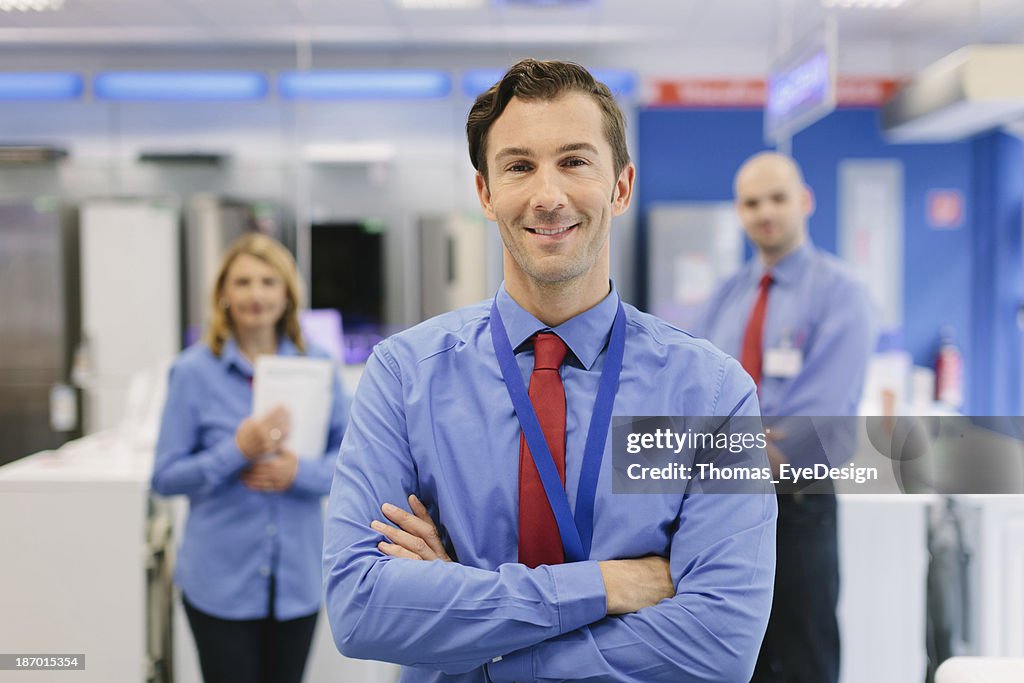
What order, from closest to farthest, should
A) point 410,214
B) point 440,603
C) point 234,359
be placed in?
point 440,603 → point 234,359 → point 410,214

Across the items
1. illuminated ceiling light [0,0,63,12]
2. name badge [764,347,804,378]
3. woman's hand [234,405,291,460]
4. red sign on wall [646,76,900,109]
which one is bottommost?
woman's hand [234,405,291,460]

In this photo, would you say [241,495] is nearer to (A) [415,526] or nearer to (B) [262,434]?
(B) [262,434]

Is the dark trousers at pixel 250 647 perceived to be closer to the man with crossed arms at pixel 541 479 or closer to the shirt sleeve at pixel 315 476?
the shirt sleeve at pixel 315 476

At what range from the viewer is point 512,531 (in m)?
1.32

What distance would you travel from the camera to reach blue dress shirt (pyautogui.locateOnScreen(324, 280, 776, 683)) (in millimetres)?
1208

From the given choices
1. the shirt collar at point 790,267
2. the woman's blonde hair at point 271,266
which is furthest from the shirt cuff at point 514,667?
the shirt collar at point 790,267

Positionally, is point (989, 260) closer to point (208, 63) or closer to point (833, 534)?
point (833, 534)

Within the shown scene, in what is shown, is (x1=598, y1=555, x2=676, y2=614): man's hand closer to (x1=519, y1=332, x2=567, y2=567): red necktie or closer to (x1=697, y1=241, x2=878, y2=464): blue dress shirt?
(x1=519, y1=332, x2=567, y2=567): red necktie

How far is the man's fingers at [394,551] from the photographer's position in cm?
124

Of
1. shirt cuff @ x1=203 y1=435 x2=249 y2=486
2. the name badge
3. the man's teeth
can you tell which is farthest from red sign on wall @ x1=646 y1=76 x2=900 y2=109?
the man's teeth

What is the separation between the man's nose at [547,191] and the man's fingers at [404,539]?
0.50m

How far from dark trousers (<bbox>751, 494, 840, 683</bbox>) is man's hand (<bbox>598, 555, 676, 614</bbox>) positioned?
→ 1.48 feet

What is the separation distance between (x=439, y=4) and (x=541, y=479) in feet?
9.68

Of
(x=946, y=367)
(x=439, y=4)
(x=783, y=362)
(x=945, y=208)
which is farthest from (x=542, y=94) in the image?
(x=945, y=208)
